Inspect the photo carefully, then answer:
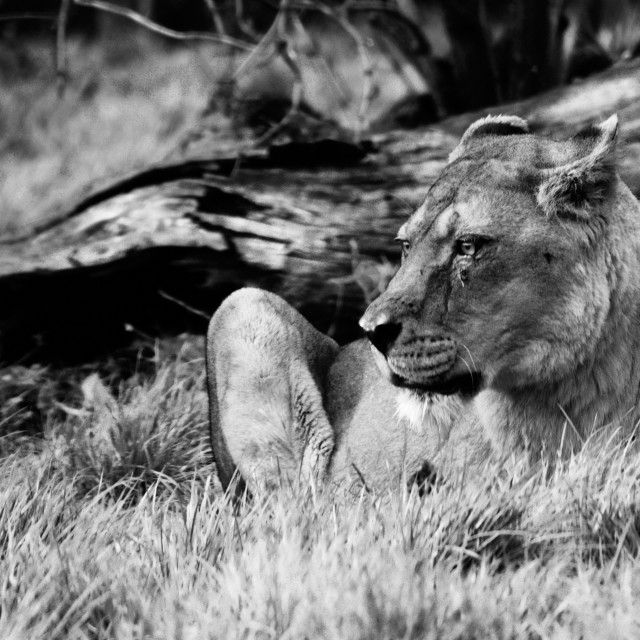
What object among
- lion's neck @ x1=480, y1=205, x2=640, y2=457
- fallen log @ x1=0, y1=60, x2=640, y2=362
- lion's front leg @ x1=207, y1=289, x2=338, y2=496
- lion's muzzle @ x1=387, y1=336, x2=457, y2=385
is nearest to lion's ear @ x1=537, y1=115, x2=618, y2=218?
lion's neck @ x1=480, y1=205, x2=640, y2=457

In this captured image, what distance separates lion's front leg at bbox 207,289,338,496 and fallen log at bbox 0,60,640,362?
722 millimetres

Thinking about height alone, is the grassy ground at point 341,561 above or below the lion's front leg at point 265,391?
above

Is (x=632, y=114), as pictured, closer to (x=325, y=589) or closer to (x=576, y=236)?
(x=576, y=236)

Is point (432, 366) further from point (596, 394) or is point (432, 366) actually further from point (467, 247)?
point (596, 394)

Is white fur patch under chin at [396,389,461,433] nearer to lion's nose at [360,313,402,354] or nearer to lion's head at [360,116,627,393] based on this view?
lion's head at [360,116,627,393]

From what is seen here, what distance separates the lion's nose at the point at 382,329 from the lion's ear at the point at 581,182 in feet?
2.12

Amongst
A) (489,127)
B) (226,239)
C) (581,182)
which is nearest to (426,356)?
(581,182)

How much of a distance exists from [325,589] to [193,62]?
9.60 meters

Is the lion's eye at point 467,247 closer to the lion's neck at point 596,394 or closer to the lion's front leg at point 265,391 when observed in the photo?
the lion's neck at point 596,394

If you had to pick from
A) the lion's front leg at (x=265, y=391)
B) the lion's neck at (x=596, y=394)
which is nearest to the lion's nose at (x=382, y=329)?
the lion's neck at (x=596, y=394)

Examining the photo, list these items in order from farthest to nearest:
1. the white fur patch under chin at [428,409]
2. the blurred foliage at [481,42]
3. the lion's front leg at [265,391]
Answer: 1. the blurred foliage at [481,42]
2. the lion's front leg at [265,391]
3. the white fur patch under chin at [428,409]

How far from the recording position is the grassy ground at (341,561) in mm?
2635

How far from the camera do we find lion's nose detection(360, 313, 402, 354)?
362cm

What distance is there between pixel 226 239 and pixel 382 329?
2101mm
